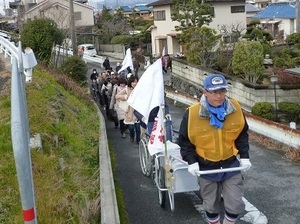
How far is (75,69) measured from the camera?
777 inches

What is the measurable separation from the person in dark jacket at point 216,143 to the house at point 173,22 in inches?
1202

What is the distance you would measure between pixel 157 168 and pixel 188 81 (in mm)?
15241

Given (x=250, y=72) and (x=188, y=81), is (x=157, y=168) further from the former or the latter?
(x=188, y=81)

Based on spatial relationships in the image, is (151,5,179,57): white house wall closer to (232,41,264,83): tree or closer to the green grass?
(232,41,264,83): tree

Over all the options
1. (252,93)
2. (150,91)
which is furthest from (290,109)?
(150,91)

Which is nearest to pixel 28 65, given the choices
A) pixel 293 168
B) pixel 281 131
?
pixel 293 168

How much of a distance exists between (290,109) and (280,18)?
3032 cm

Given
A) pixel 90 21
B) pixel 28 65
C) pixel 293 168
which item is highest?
pixel 90 21

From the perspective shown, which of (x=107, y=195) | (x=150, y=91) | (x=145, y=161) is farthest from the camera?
(x=145, y=161)

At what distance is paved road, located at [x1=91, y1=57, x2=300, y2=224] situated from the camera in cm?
580

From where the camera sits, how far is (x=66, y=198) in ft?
18.0

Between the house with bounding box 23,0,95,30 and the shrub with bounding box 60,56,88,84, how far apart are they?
2034 cm

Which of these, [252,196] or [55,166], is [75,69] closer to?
[55,166]

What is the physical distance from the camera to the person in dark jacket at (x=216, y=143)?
177 inches
